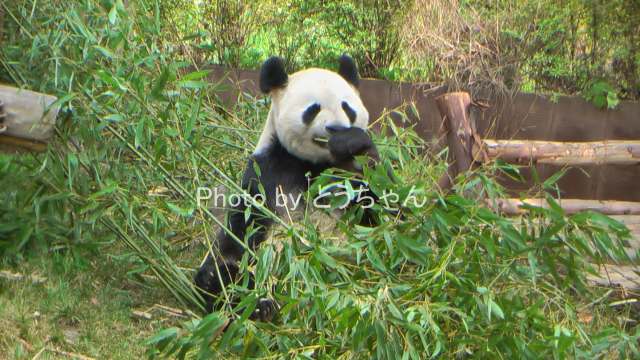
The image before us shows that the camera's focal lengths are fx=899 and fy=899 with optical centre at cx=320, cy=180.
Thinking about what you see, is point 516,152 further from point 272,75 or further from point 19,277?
point 19,277

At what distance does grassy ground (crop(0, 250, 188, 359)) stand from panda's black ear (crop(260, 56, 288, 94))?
1437mm

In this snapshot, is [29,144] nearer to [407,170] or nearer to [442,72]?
[407,170]

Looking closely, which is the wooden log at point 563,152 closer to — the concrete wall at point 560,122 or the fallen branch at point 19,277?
the concrete wall at point 560,122

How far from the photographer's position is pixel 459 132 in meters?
7.01

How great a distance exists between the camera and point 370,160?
4.75 metres

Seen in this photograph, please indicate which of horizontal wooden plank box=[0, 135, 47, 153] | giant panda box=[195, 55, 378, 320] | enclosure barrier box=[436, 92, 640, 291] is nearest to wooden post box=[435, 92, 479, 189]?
enclosure barrier box=[436, 92, 640, 291]

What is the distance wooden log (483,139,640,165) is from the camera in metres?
6.99

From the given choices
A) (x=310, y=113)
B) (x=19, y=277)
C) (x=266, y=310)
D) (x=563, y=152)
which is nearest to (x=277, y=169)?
(x=310, y=113)

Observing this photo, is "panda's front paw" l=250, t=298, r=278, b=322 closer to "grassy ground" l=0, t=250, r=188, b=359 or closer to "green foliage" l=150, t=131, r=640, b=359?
"green foliage" l=150, t=131, r=640, b=359

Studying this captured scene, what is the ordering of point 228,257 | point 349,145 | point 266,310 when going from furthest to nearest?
1. point 228,257
2. point 266,310
3. point 349,145

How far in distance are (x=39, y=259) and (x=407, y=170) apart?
2.40m

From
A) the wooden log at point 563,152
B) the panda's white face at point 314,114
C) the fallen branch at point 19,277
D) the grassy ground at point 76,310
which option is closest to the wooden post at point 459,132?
the wooden log at point 563,152

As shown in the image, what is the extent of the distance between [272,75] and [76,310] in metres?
1.77

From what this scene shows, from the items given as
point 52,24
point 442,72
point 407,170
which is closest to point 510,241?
point 407,170
